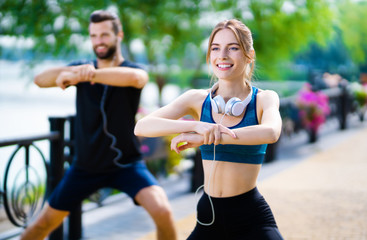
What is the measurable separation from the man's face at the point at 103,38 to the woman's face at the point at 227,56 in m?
1.46

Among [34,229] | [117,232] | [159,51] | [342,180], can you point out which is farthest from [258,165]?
[159,51]

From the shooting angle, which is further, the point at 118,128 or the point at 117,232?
the point at 117,232

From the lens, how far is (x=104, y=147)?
3826 millimetres

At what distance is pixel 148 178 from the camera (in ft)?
12.6

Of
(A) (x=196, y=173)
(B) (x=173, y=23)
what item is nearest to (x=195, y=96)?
(A) (x=196, y=173)

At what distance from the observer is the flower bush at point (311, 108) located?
11.7m

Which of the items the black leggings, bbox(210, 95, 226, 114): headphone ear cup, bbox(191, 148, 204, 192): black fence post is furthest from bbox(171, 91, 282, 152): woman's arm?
bbox(191, 148, 204, 192): black fence post

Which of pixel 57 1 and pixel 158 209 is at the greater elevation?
pixel 57 1

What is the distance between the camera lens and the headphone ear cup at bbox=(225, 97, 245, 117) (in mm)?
2580

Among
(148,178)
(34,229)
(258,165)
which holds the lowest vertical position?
(34,229)

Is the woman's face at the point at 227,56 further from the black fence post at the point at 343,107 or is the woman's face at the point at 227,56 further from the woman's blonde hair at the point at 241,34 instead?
the black fence post at the point at 343,107

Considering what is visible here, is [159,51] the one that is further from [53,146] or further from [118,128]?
[118,128]

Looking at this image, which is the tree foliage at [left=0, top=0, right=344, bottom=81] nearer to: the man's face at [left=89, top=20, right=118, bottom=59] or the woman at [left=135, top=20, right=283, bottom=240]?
the man's face at [left=89, top=20, right=118, bottom=59]

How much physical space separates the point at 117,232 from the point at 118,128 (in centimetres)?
208
